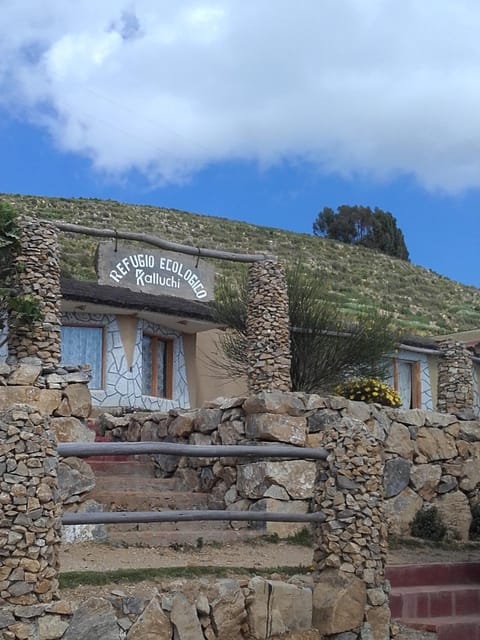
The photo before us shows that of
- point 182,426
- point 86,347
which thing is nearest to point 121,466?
point 182,426

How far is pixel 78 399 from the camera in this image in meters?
12.0

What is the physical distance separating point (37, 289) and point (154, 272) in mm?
1826

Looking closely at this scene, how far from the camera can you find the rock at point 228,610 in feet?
26.9

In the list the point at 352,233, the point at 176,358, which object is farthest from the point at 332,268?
the point at 176,358

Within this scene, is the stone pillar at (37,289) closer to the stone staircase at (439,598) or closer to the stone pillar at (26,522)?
the stone pillar at (26,522)

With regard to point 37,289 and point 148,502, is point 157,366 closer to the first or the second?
point 37,289

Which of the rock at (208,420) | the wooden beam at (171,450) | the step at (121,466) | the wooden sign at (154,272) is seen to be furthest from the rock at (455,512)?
the wooden beam at (171,450)

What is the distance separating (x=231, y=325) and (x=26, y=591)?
43.0 ft

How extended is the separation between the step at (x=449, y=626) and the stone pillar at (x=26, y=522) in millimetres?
4189

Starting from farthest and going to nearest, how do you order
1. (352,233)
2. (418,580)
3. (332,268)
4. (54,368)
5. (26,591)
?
(352,233), (332,268), (54,368), (418,580), (26,591)

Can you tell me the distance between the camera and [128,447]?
857 cm

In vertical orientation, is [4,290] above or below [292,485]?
above

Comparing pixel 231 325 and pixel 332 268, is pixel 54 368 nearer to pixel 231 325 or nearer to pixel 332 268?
pixel 231 325

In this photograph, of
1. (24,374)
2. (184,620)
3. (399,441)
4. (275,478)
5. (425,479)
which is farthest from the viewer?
(425,479)
